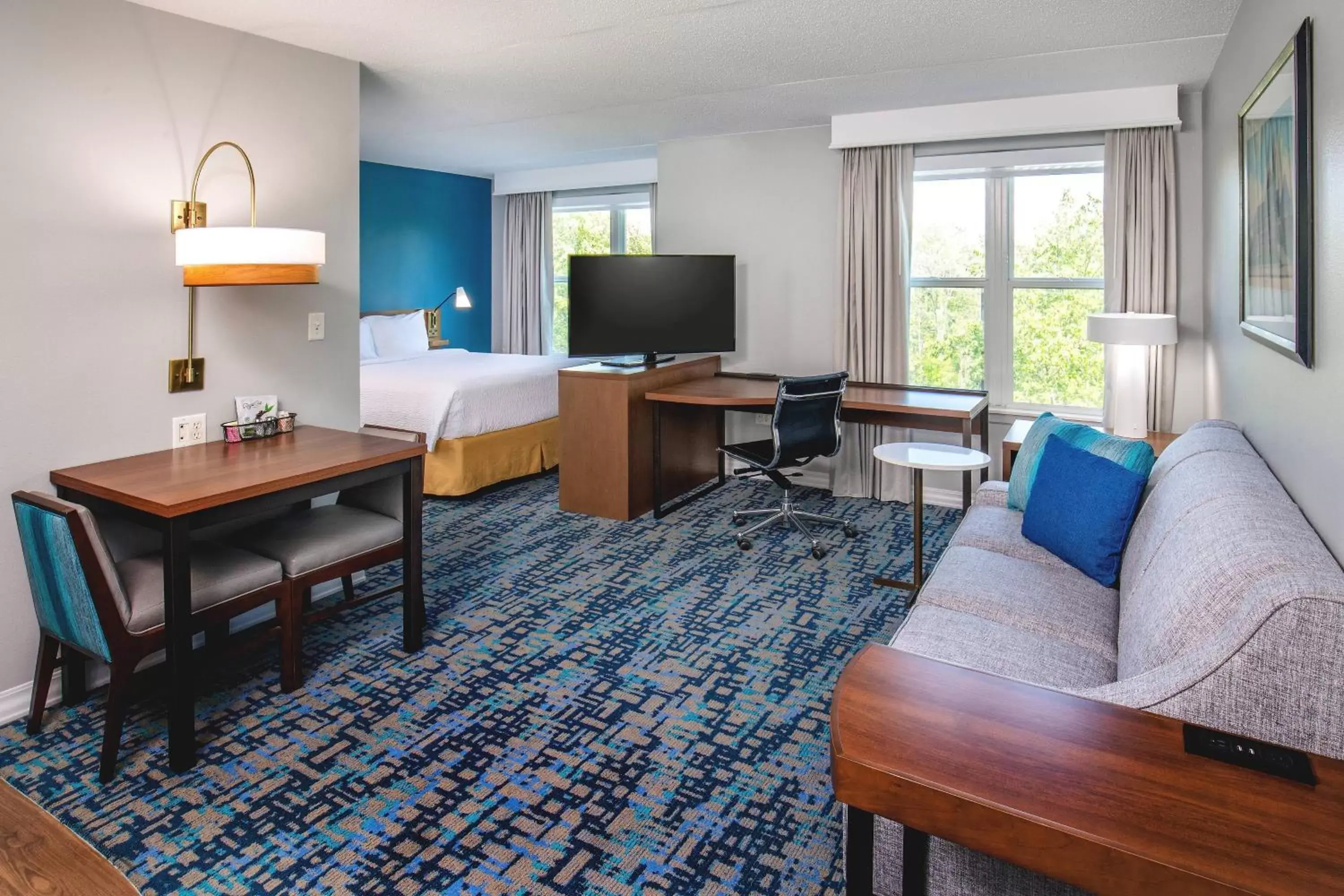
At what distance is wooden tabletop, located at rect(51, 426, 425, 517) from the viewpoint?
219cm

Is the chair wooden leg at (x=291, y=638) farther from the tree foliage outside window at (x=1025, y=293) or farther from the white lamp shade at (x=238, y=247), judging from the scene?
the tree foliage outside window at (x=1025, y=293)

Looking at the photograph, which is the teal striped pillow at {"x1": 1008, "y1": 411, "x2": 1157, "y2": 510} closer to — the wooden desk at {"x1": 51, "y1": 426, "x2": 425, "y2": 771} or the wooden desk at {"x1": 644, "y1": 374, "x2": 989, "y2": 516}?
the wooden desk at {"x1": 644, "y1": 374, "x2": 989, "y2": 516}

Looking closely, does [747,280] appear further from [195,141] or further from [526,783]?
[526,783]

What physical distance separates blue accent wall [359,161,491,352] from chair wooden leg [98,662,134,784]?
171 inches

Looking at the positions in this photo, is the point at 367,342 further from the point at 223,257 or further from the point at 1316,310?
the point at 1316,310

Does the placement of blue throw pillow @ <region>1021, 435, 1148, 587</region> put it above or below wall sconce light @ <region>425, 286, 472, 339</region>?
below

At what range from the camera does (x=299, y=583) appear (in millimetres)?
2561

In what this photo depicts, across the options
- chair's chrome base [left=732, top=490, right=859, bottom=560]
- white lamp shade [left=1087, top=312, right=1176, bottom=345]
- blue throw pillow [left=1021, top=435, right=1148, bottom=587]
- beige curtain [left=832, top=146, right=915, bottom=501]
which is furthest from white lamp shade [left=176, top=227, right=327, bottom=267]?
white lamp shade [left=1087, top=312, right=1176, bottom=345]

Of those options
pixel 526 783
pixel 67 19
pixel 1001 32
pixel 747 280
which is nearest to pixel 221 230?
pixel 67 19

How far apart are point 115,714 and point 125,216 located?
1.55 metres

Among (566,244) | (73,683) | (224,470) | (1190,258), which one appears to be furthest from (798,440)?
(566,244)

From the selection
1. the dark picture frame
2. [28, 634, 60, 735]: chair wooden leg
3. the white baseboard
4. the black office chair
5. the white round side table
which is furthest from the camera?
the black office chair

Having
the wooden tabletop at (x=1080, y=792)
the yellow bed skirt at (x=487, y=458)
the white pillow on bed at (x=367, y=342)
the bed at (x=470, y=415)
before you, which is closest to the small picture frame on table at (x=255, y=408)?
the bed at (x=470, y=415)

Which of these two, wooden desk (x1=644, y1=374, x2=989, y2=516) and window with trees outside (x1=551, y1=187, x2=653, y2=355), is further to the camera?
window with trees outside (x1=551, y1=187, x2=653, y2=355)
